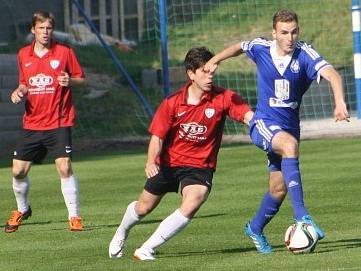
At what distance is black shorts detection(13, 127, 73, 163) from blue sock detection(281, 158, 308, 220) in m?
3.20

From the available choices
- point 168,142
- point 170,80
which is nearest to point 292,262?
point 168,142

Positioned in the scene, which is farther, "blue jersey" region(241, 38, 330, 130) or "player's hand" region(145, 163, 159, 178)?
"blue jersey" region(241, 38, 330, 130)

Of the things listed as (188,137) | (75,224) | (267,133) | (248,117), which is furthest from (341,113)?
(75,224)

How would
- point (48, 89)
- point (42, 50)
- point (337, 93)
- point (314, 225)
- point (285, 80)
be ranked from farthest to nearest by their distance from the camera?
1. point (42, 50)
2. point (48, 89)
3. point (285, 80)
4. point (314, 225)
5. point (337, 93)

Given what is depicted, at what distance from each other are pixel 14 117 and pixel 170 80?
3743 mm

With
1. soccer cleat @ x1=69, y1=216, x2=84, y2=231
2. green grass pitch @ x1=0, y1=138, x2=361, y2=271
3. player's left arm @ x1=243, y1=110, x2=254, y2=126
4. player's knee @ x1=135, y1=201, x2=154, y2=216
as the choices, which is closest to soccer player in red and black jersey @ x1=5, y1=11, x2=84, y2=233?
soccer cleat @ x1=69, y1=216, x2=84, y2=231

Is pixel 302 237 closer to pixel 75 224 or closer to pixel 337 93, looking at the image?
pixel 337 93

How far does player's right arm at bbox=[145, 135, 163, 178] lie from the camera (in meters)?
9.66

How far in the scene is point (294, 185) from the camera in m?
9.74

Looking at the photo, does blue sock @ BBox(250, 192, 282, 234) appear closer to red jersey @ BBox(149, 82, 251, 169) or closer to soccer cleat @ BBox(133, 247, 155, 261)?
red jersey @ BBox(149, 82, 251, 169)

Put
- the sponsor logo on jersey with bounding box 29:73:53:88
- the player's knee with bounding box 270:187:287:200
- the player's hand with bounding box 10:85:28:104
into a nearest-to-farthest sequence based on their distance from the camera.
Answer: the player's knee with bounding box 270:187:287:200 → the player's hand with bounding box 10:85:28:104 → the sponsor logo on jersey with bounding box 29:73:53:88

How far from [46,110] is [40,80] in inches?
11.9

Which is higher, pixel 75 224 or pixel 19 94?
pixel 19 94

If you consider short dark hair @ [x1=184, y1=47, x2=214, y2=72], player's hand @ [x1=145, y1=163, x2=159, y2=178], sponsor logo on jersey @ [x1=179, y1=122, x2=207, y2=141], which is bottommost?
player's hand @ [x1=145, y1=163, x2=159, y2=178]
